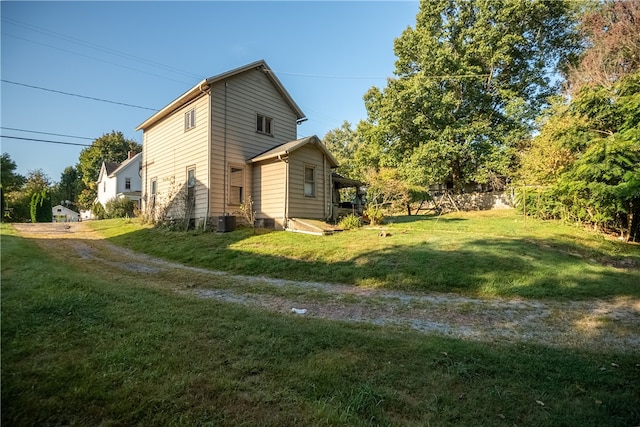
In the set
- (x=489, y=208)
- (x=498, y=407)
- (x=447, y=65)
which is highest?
(x=447, y=65)

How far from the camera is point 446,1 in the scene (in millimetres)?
25328

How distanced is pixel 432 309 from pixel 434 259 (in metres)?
2.90

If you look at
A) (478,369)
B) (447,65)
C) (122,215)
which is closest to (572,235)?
(478,369)

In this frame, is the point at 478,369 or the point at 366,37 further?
the point at 366,37

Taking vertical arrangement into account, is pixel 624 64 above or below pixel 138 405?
above

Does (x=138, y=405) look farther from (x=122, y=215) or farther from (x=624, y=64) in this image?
(x=122, y=215)

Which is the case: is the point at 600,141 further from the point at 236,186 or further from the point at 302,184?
the point at 236,186

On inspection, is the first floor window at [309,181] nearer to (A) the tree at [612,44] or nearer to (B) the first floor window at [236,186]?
(B) the first floor window at [236,186]

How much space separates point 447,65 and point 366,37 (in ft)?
48.3

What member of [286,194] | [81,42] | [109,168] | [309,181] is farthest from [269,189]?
[109,168]

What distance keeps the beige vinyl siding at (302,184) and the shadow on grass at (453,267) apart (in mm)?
2929

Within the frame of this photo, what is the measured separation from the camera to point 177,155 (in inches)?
611

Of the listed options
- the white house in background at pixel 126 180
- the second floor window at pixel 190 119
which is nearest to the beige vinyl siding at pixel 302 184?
the second floor window at pixel 190 119

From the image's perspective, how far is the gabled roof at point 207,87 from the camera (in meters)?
13.3
